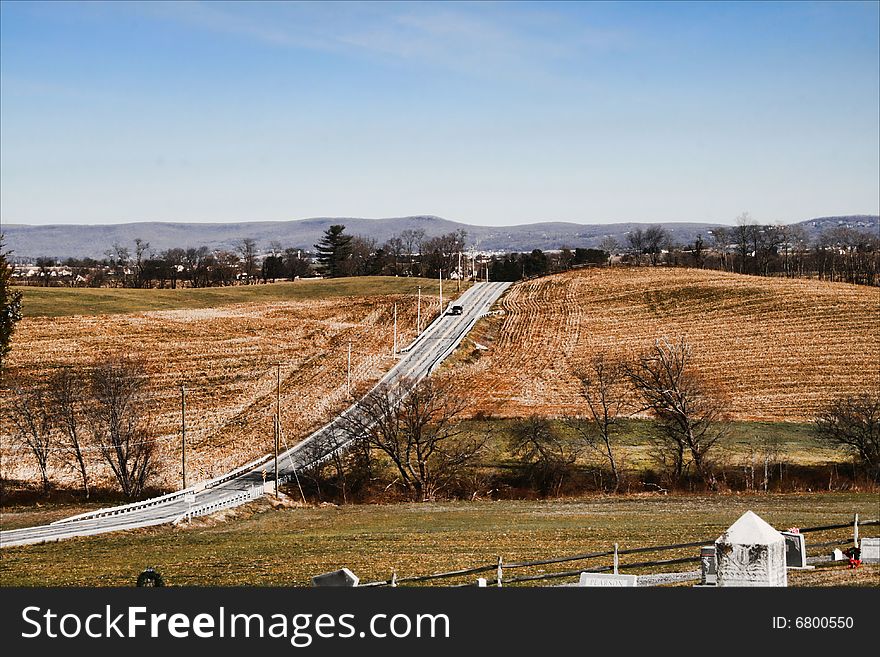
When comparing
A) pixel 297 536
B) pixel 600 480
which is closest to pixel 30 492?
pixel 297 536

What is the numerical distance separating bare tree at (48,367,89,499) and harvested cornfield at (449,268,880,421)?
1041 inches

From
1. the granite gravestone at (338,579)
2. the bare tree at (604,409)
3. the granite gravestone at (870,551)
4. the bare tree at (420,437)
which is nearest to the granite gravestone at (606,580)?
the granite gravestone at (338,579)

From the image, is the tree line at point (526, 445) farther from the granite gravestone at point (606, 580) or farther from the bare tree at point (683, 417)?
the granite gravestone at point (606, 580)

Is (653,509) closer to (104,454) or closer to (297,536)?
(297,536)

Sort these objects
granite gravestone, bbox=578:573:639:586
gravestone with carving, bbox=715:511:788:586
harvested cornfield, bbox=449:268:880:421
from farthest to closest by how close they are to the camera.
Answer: harvested cornfield, bbox=449:268:880:421 < granite gravestone, bbox=578:573:639:586 < gravestone with carving, bbox=715:511:788:586

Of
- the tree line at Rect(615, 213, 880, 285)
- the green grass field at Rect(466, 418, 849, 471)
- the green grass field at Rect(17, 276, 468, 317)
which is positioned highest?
the tree line at Rect(615, 213, 880, 285)

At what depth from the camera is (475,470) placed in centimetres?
5222

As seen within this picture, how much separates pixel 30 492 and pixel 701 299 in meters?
75.9

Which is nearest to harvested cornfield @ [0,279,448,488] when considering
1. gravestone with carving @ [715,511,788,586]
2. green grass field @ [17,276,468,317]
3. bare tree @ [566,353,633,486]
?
green grass field @ [17,276,468,317]

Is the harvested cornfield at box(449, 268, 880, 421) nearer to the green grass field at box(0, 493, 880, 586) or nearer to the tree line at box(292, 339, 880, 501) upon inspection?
the tree line at box(292, 339, 880, 501)

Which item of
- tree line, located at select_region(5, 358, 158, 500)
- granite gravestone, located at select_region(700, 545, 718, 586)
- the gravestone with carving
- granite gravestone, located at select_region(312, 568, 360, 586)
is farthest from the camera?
tree line, located at select_region(5, 358, 158, 500)

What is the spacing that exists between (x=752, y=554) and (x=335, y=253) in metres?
168

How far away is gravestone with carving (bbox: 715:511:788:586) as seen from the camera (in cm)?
1738

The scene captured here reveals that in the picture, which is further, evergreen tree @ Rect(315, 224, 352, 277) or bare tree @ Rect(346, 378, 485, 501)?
evergreen tree @ Rect(315, 224, 352, 277)
